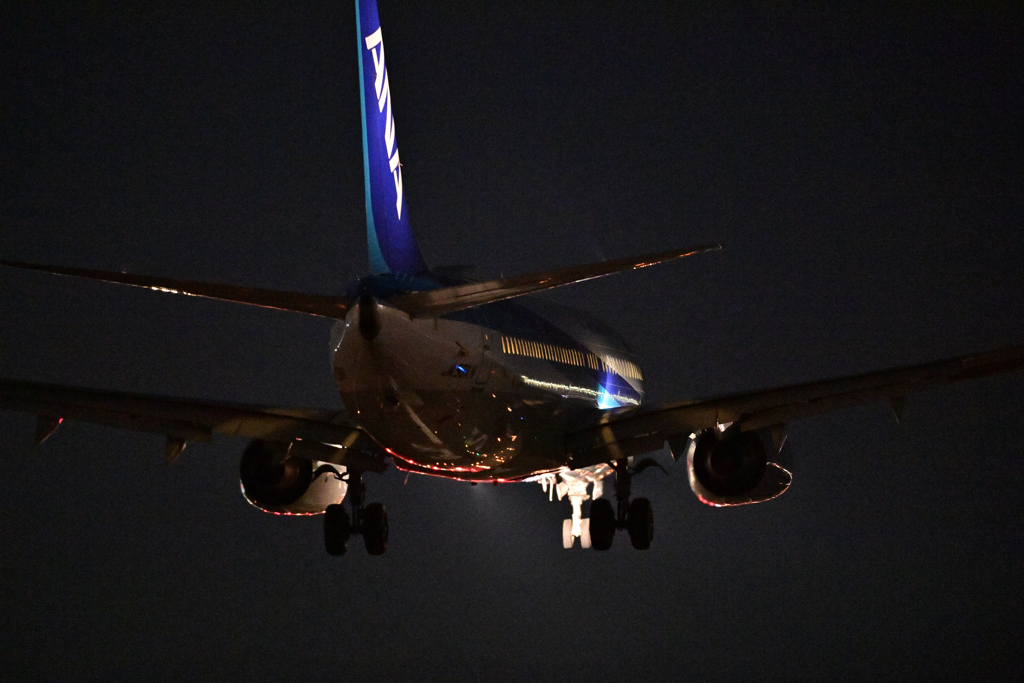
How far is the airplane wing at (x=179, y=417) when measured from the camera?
1886 cm

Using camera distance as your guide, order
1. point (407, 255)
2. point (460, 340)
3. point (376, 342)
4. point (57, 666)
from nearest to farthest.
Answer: point (376, 342) → point (460, 340) → point (407, 255) → point (57, 666)

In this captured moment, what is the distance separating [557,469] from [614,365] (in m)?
5.56

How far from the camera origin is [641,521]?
73.0ft

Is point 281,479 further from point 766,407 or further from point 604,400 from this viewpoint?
point 766,407

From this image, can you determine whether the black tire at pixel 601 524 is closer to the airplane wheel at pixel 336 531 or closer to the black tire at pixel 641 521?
the black tire at pixel 641 521

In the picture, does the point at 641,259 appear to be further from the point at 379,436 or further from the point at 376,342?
the point at 379,436

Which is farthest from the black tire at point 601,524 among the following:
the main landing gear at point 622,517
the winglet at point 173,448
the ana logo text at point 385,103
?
the winglet at point 173,448

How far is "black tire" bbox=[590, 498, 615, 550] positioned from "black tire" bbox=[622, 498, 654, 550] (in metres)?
0.34

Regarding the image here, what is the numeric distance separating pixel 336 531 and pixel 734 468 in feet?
23.3

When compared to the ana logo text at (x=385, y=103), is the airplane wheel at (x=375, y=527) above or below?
below

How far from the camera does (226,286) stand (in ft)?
45.8

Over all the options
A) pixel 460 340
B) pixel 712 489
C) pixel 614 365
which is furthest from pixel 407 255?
pixel 614 365

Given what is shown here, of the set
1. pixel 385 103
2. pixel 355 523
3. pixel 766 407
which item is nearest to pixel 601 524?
pixel 355 523

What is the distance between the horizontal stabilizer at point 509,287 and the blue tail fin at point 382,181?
362cm
